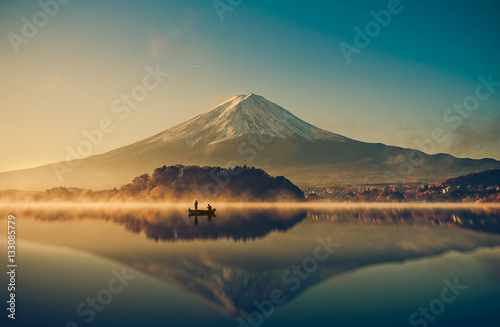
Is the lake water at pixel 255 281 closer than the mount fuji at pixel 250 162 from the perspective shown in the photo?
Yes

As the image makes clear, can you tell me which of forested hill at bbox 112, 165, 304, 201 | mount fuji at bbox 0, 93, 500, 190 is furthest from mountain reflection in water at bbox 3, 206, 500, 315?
mount fuji at bbox 0, 93, 500, 190

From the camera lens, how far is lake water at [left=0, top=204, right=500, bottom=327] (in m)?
10.8

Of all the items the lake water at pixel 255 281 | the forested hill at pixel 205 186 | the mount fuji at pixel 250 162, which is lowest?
the lake water at pixel 255 281

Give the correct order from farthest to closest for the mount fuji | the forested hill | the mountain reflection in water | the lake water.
A: 1. the mount fuji
2. the forested hill
3. the mountain reflection in water
4. the lake water

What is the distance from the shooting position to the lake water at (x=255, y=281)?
425 inches

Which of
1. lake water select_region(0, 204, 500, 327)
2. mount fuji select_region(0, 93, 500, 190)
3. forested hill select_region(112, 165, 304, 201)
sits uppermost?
mount fuji select_region(0, 93, 500, 190)

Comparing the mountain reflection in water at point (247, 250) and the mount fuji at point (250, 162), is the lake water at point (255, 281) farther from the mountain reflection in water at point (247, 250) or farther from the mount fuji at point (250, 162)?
the mount fuji at point (250, 162)

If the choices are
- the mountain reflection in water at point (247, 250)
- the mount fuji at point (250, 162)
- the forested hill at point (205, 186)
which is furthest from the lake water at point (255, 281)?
the mount fuji at point (250, 162)

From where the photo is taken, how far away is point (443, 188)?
11719 cm

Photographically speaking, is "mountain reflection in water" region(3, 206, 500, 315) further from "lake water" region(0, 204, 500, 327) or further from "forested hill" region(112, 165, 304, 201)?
"forested hill" region(112, 165, 304, 201)

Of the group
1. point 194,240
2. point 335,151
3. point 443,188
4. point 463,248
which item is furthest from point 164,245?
point 335,151

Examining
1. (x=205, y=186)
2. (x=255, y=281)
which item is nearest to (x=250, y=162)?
(x=205, y=186)

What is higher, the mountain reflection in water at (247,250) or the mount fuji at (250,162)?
the mount fuji at (250,162)

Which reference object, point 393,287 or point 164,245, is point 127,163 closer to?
point 164,245
